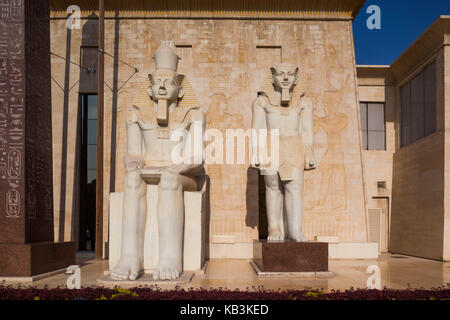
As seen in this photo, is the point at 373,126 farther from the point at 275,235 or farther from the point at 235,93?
the point at 275,235

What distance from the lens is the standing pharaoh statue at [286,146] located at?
746 cm

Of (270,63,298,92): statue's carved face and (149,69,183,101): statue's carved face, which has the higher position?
(270,63,298,92): statue's carved face

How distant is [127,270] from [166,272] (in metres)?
0.60

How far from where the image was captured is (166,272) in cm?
626

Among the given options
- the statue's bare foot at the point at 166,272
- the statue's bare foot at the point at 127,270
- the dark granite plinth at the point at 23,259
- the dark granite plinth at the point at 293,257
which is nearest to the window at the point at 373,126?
the dark granite plinth at the point at 293,257

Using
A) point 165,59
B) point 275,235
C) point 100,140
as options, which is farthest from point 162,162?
point 100,140

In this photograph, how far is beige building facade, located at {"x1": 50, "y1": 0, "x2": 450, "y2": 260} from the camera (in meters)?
11.3

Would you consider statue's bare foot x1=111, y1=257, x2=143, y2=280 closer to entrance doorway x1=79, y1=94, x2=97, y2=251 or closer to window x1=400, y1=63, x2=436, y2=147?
entrance doorway x1=79, y1=94, x2=97, y2=251

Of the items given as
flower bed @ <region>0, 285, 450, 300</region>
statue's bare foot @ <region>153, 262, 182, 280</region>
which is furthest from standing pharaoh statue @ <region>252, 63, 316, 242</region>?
flower bed @ <region>0, 285, 450, 300</region>

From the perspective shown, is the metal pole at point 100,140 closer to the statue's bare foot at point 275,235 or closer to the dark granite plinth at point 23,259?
the dark granite plinth at point 23,259

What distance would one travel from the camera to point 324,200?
11.3 metres

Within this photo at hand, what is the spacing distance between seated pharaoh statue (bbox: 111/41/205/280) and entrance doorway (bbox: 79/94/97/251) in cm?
547
